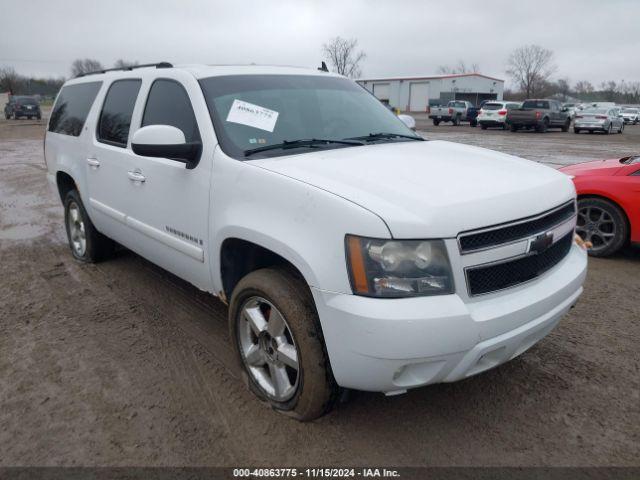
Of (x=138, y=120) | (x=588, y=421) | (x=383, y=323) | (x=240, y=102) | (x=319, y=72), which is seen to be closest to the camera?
(x=383, y=323)

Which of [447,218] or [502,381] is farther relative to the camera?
[502,381]

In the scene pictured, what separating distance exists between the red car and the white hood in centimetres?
262

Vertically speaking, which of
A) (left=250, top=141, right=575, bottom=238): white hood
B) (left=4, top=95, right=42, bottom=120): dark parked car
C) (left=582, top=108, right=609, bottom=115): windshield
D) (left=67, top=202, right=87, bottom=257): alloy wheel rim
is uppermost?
(left=250, top=141, right=575, bottom=238): white hood

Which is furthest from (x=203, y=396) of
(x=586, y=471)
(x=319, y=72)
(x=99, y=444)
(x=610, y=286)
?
(x=610, y=286)

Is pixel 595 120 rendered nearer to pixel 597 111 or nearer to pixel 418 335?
pixel 597 111

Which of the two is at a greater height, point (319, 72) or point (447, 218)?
point (319, 72)

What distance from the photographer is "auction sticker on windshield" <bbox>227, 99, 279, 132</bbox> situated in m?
3.17

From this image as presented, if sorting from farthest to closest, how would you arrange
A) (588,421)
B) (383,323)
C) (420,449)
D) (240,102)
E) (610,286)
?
(610,286) < (240,102) < (588,421) < (420,449) < (383,323)

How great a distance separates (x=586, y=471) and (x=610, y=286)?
2.74 meters

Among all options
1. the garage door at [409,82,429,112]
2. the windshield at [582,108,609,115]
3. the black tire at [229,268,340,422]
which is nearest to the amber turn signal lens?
the black tire at [229,268,340,422]

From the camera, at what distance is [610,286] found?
4645 millimetres

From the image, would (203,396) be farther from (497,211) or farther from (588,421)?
(588,421)

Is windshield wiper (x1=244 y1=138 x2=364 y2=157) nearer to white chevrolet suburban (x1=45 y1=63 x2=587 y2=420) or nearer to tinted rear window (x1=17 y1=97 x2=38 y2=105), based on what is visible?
white chevrolet suburban (x1=45 y1=63 x2=587 y2=420)

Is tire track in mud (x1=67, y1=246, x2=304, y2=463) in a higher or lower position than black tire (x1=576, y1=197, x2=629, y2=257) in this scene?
lower
